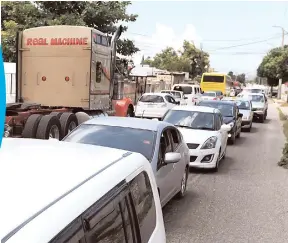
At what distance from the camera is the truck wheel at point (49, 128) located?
10.1 meters

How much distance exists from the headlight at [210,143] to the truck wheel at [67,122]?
336cm

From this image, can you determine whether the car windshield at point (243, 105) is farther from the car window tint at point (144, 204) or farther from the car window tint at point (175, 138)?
the car window tint at point (144, 204)

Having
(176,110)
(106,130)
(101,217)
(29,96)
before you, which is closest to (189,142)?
(176,110)

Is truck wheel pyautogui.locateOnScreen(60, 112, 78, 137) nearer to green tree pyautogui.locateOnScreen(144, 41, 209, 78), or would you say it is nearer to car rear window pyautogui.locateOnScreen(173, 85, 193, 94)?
car rear window pyautogui.locateOnScreen(173, 85, 193, 94)

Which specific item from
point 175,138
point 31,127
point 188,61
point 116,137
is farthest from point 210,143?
point 188,61

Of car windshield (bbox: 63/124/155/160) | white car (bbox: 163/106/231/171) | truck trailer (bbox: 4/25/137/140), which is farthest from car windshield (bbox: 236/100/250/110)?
car windshield (bbox: 63/124/155/160)

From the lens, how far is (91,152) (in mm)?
2771

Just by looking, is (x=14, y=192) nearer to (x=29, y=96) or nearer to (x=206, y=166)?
(x=206, y=166)

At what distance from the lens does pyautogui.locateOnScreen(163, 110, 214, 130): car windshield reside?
11.4 m

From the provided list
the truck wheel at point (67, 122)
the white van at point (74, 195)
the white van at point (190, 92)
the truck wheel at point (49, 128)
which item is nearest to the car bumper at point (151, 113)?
the white van at point (190, 92)

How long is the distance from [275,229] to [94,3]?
20.9 meters

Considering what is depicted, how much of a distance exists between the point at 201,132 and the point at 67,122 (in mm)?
3292

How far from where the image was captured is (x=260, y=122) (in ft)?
88.6

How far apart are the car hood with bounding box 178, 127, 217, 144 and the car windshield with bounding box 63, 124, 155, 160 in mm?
3786
